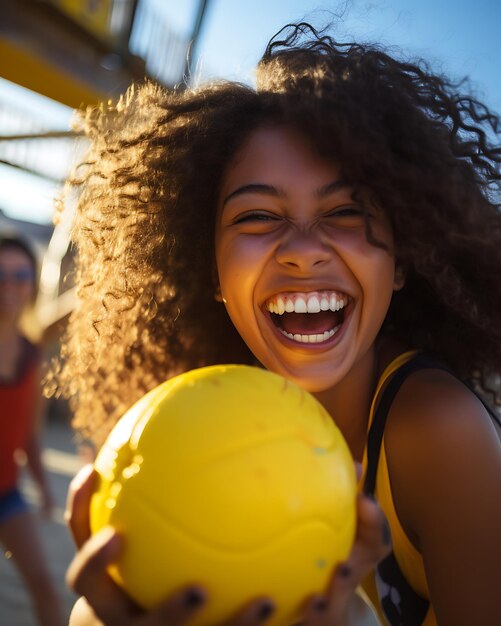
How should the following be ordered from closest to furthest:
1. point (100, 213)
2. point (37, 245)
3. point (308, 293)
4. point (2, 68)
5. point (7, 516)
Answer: point (308, 293), point (100, 213), point (7, 516), point (2, 68), point (37, 245)

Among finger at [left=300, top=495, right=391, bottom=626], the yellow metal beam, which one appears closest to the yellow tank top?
finger at [left=300, top=495, right=391, bottom=626]

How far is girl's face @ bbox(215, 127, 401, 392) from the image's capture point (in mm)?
2078

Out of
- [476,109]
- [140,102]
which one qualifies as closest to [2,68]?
[140,102]

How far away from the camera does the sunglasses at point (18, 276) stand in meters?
4.73

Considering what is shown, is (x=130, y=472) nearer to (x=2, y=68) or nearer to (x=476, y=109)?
(x=476, y=109)

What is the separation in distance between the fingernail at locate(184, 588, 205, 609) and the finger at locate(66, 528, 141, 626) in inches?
7.0

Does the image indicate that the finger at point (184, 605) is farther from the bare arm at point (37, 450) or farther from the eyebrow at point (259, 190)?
the bare arm at point (37, 450)

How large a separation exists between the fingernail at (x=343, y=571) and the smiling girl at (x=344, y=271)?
3cm

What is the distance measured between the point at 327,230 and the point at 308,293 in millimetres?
218

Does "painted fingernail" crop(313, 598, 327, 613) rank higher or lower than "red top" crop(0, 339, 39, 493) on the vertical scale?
higher

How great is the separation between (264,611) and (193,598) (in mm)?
149

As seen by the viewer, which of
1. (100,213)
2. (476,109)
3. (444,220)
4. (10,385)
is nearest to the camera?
(444,220)

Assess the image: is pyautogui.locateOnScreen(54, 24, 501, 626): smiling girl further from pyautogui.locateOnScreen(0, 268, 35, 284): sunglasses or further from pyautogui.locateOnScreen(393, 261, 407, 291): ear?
pyautogui.locateOnScreen(0, 268, 35, 284): sunglasses

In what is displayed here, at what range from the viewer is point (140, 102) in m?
2.95
